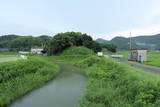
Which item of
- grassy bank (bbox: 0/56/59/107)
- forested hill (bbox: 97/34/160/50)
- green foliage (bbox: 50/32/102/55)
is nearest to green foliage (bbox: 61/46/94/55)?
green foliage (bbox: 50/32/102/55)

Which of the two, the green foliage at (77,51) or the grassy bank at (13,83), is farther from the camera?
the green foliage at (77,51)

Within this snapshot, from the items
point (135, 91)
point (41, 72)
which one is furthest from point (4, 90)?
point (135, 91)

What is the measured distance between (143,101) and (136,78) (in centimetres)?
210

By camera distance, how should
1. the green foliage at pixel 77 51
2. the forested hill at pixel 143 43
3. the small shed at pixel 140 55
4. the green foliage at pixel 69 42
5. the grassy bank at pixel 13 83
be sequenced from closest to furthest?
the grassy bank at pixel 13 83 → the small shed at pixel 140 55 → the green foliage at pixel 77 51 → the green foliage at pixel 69 42 → the forested hill at pixel 143 43

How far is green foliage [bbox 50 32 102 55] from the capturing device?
40875 millimetres

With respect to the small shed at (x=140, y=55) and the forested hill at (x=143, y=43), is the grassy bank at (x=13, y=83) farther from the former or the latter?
the forested hill at (x=143, y=43)

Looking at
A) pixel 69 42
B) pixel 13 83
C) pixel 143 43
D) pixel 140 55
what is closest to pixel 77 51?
pixel 69 42

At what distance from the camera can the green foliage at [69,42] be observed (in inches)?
1609

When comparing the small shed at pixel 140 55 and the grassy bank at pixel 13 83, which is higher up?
the small shed at pixel 140 55

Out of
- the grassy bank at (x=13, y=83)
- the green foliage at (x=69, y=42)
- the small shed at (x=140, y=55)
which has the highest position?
the green foliage at (x=69, y=42)

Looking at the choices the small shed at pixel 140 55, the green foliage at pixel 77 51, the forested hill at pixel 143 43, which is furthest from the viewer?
the forested hill at pixel 143 43

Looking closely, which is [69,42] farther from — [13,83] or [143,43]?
[143,43]

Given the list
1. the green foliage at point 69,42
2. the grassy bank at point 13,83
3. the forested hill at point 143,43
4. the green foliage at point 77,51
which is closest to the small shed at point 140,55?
the grassy bank at point 13,83

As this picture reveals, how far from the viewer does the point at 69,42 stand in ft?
135
